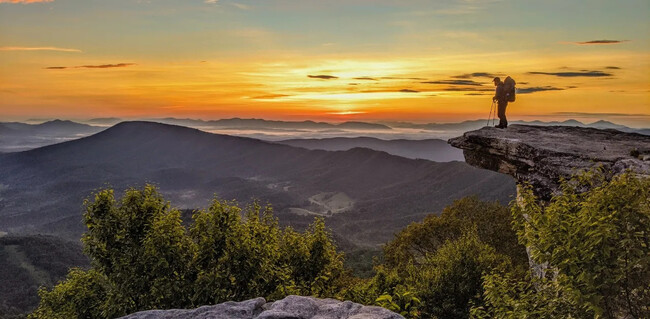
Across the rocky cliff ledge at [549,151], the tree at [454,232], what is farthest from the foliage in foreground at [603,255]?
the tree at [454,232]

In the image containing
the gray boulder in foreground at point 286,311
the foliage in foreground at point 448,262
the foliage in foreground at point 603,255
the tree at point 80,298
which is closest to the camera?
the foliage in foreground at point 603,255

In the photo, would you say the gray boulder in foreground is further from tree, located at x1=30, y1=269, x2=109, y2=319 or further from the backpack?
the backpack

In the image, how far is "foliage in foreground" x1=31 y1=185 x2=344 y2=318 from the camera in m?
24.6

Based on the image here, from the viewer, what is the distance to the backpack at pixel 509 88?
34969 mm

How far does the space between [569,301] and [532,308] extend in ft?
4.67

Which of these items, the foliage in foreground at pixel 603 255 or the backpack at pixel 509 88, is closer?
the foliage in foreground at pixel 603 255

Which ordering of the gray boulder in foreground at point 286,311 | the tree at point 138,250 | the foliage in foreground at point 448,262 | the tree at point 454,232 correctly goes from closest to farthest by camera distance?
the gray boulder in foreground at point 286,311
the tree at point 138,250
the foliage in foreground at point 448,262
the tree at point 454,232

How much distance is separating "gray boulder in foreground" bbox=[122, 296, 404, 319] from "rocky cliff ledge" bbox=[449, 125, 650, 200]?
1456 centimetres

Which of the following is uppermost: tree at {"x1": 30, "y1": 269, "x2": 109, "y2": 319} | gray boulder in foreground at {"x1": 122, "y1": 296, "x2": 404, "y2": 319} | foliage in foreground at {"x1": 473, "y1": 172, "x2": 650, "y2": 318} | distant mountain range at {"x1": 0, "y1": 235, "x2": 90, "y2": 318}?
foliage in foreground at {"x1": 473, "y1": 172, "x2": 650, "y2": 318}

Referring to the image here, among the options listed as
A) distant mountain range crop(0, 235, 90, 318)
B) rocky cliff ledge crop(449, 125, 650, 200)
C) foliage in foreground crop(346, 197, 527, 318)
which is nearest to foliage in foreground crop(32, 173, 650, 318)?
foliage in foreground crop(346, 197, 527, 318)

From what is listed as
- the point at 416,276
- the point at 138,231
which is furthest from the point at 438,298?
the point at 138,231

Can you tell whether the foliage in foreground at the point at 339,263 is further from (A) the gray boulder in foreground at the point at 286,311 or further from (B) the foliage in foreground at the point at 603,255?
(A) the gray boulder in foreground at the point at 286,311

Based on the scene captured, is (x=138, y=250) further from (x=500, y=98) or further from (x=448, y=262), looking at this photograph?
(x=500, y=98)

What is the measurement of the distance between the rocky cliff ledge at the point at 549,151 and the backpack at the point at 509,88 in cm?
288
